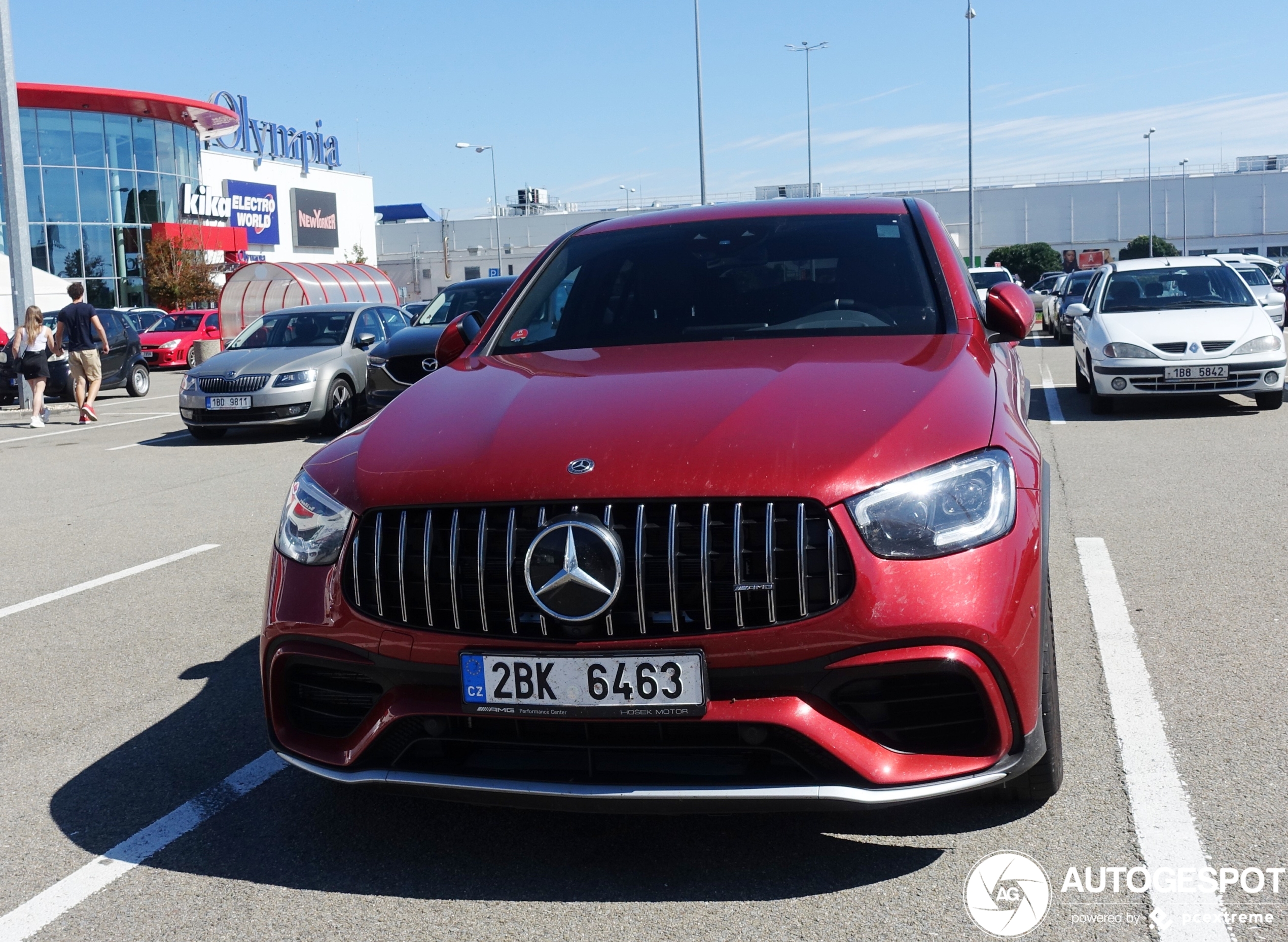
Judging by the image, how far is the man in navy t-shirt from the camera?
16.9 meters

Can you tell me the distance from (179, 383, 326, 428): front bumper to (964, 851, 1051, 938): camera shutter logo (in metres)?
11.7

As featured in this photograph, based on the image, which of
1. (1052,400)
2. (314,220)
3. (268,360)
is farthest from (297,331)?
(314,220)

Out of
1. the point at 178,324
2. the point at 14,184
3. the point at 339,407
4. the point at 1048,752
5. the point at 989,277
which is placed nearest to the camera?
the point at 1048,752

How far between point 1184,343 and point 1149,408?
1.38 metres

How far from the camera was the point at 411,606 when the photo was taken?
9.19 ft

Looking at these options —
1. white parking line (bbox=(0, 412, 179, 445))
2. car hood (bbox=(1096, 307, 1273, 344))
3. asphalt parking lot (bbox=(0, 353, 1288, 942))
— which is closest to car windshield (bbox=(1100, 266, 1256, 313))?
car hood (bbox=(1096, 307, 1273, 344))

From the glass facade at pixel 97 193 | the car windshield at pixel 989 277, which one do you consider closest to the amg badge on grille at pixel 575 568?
the car windshield at pixel 989 277

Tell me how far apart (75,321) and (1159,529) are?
48.3 ft

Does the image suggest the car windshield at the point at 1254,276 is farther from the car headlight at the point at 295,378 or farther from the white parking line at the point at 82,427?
the white parking line at the point at 82,427

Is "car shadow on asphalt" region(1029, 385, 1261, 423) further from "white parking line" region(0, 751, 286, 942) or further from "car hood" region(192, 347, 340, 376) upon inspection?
"white parking line" region(0, 751, 286, 942)

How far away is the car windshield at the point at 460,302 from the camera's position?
47.9 feet

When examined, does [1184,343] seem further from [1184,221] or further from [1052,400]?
[1184,221]

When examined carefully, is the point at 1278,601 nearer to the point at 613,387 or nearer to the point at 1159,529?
the point at 1159,529

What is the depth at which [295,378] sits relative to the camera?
13.7m
